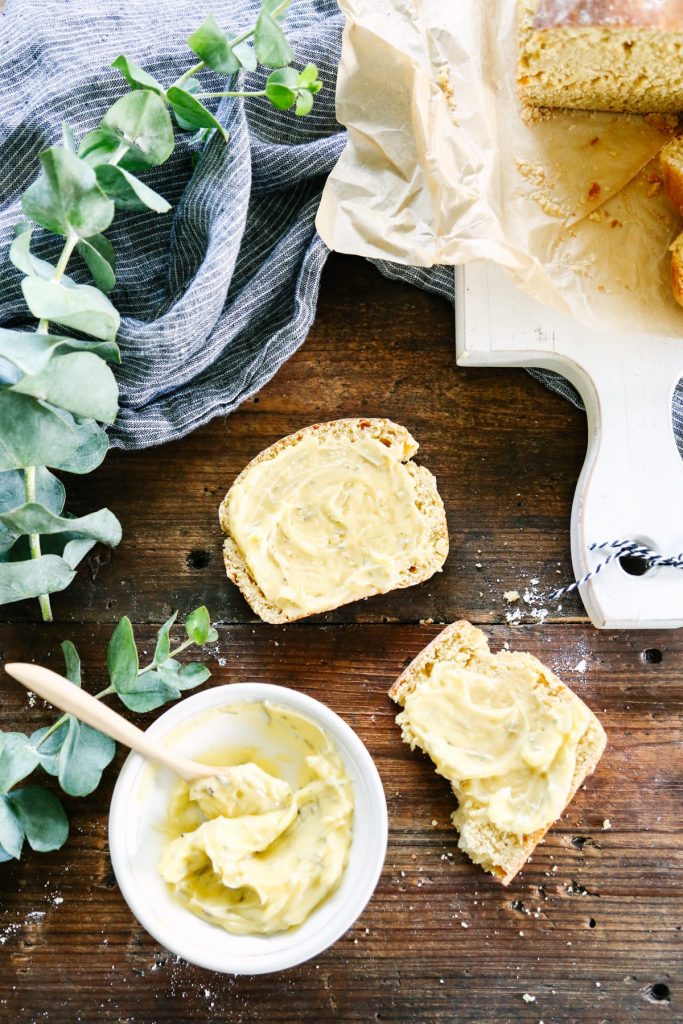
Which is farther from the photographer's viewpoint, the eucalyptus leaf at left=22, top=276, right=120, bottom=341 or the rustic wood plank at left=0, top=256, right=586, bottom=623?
the rustic wood plank at left=0, top=256, right=586, bottom=623

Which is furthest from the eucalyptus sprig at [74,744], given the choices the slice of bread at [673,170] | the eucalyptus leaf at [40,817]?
the slice of bread at [673,170]

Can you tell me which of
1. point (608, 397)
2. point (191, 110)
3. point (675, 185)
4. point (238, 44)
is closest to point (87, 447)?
point (191, 110)

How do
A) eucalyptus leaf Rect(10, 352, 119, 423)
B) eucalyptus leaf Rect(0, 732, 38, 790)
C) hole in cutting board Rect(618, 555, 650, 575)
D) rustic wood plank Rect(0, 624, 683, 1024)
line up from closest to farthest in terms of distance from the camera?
eucalyptus leaf Rect(10, 352, 119, 423), eucalyptus leaf Rect(0, 732, 38, 790), rustic wood plank Rect(0, 624, 683, 1024), hole in cutting board Rect(618, 555, 650, 575)

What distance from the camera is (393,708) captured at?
8.21 feet

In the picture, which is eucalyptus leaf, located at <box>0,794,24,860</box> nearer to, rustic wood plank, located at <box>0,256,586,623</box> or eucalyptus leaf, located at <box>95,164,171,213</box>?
rustic wood plank, located at <box>0,256,586,623</box>

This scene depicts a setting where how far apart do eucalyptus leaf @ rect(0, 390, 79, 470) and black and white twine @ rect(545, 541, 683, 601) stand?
4.30 ft

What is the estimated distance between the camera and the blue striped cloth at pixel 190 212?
2.40 m

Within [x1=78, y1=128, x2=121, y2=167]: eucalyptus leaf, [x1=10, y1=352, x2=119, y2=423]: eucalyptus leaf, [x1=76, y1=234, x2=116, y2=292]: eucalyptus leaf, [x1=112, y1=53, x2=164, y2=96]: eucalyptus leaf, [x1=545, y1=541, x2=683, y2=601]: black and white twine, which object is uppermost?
[x1=112, y1=53, x2=164, y2=96]: eucalyptus leaf

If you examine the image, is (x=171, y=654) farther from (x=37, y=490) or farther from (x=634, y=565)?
(x=634, y=565)

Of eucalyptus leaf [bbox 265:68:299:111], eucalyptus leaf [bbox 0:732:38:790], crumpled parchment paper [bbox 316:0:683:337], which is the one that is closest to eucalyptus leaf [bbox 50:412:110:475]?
eucalyptus leaf [bbox 0:732:38:790]

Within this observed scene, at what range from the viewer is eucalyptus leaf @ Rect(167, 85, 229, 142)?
2252 mm

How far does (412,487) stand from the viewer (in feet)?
8.13

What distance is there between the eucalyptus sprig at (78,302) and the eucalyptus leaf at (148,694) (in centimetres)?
31

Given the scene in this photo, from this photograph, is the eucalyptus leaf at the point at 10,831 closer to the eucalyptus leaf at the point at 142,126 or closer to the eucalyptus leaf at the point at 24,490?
the eucalyptus leaf at the point at 24,490
